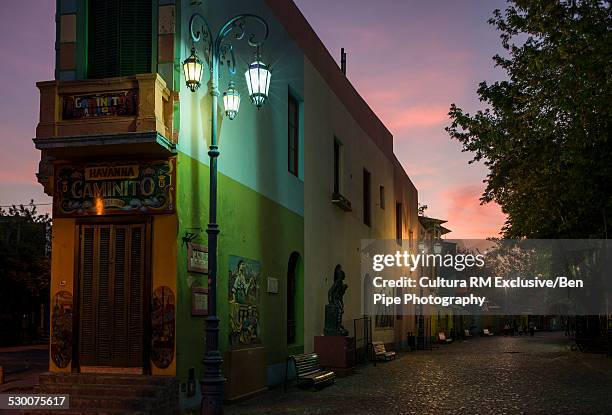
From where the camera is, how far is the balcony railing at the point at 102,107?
38.1 ft

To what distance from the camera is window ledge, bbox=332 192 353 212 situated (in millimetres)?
23297

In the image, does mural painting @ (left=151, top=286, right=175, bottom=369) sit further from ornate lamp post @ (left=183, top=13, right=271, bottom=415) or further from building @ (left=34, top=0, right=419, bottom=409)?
ornate lamp post @ (left=183, top=13, right=271, bottom=415)

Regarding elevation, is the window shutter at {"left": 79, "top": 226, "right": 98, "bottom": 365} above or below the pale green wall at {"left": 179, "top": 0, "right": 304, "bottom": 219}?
below

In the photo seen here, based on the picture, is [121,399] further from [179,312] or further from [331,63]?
[331,63]

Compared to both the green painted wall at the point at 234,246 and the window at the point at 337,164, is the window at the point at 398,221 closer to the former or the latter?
the window at the point at 337,164

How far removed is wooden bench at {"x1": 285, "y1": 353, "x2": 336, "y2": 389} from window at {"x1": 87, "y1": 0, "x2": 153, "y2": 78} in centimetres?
669

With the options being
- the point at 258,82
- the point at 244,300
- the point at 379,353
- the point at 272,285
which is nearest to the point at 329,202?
the point at 379,353

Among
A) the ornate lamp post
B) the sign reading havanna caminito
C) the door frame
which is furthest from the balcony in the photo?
the door frame

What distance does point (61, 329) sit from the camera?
40.5 feet

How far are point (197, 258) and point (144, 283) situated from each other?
3.53ft

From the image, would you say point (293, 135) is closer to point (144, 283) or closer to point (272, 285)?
point (272, 285)

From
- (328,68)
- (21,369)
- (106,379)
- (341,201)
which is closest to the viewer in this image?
(106,379)

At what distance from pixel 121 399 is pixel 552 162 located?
1512cm

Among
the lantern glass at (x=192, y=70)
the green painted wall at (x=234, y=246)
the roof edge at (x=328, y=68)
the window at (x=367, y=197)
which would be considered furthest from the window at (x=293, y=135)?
the window at (x=367, y=197)
